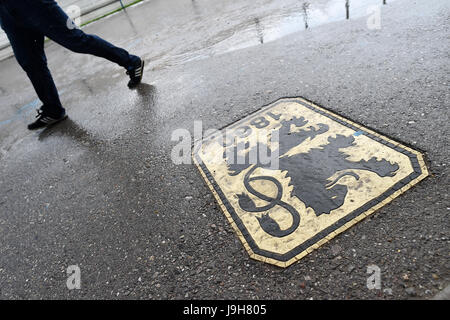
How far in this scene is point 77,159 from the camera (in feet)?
10.1

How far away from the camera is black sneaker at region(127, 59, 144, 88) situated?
4.08m

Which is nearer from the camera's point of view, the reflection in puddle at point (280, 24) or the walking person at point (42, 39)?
the walking person at point (42, 39)

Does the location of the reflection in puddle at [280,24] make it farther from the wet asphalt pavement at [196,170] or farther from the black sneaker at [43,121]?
the black sneaker at [43,121]

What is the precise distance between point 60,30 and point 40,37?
1.13 ft

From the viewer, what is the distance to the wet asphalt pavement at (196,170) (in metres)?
1.61

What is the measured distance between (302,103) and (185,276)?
1900mm

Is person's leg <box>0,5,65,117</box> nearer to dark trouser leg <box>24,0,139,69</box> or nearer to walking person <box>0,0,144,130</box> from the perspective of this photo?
walking person <box>0,0,144,130</box>

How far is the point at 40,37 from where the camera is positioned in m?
3.53

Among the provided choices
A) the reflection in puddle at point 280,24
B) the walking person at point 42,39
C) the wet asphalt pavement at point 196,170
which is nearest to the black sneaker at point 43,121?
the walking person at point 42,39

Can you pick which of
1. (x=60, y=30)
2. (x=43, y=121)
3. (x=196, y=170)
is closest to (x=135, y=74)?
(x=60, y=30)

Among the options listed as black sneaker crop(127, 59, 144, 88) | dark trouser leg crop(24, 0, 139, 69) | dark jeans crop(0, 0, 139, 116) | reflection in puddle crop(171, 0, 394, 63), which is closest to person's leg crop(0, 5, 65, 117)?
dark jeans crop(0, 0, 139, 116)

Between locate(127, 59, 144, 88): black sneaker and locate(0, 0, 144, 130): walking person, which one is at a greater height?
locate(0, 0, 144, 130): walking person

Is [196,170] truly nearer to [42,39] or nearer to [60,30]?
[60,30]

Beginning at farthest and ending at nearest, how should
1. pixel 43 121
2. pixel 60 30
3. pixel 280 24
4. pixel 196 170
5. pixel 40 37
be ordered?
pixel 280 24 < pixel 43 121 < pixel 40 37 < pixel 60 30 < pixel 196 170
